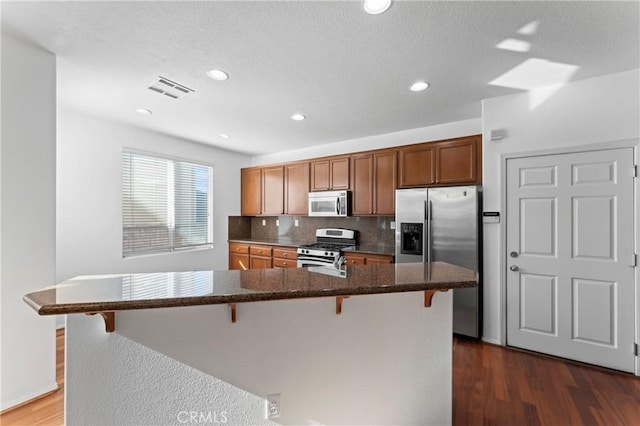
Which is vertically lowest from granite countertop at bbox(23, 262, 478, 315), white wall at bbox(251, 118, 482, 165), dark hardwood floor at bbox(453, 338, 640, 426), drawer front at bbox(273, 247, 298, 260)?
dark hardwood floor at bbox(453, 338, 640, 426)

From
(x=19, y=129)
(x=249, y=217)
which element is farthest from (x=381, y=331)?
(x=249, y=217)

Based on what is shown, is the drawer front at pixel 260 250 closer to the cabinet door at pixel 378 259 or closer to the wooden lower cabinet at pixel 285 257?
the wooden lower cabinet at pixel 285 257

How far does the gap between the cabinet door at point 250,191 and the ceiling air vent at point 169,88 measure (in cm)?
259

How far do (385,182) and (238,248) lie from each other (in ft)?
A: 9.86

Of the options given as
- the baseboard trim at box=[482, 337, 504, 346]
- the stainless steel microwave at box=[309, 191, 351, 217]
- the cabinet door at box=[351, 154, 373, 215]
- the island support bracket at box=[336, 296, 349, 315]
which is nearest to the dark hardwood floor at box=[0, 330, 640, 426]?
the baseboard trim at box=[482, 337, 504, 346]

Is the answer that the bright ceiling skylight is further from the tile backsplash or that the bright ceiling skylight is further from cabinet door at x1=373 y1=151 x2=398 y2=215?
the tile backsplash

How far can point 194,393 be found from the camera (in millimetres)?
1372

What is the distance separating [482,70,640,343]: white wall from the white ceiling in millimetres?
158

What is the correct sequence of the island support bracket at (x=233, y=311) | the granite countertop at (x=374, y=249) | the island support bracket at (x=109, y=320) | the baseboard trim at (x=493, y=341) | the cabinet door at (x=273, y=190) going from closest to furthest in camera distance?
the island support bracket at (x=109, y=320)
the island support bracket at (x=233, y=311)
the baseboard trim at (x=493, y=341)
the granite countertop at (x=374, y=249)
the cabinet door at (x=273, y=190)

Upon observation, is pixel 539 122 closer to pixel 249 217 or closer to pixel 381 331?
pixel 381 331

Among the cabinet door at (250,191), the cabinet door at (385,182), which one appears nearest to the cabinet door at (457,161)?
the cabinet door at (385,182)

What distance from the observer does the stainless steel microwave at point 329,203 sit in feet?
14.2

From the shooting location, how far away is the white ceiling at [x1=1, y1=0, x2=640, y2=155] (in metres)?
1.76

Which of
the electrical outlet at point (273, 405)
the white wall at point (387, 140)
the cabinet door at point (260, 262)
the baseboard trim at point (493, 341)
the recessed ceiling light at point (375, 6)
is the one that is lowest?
the baseboard trim at point (493, 341)
